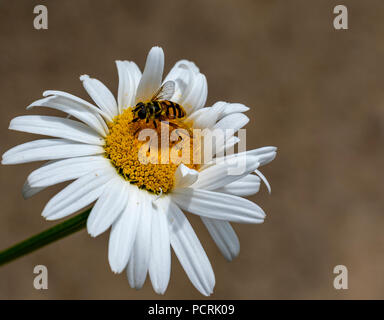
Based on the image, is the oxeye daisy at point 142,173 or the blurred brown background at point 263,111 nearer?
the oxeye daisy at point 142,173

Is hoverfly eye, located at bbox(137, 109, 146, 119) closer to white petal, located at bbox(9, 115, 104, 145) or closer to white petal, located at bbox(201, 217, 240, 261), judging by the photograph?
white petal, located at bbox(9, 115, 104, 145)

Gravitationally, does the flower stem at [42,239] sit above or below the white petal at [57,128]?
below

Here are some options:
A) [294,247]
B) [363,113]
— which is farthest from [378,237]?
[363,113]

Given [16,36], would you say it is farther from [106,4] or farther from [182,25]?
[182,25]

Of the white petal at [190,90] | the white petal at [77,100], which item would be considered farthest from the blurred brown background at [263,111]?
the white petal at [77,100]

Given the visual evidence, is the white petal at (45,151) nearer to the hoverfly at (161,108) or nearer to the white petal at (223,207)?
the hoverfly at (161,108)

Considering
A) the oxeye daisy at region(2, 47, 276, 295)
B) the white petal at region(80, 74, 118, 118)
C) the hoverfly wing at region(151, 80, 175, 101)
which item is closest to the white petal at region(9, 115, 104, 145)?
the oxeye daisy at region(2, 47, 276, 295)

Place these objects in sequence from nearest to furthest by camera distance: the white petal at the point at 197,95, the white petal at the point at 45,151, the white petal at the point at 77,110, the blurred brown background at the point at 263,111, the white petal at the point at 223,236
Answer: the white petal at the point at 45,151 → the white petal at the point at 77,110 → the white petal at the point at 223,236 → the white petal at the point at 197,95 → the blurred brown background at the point at 263,111

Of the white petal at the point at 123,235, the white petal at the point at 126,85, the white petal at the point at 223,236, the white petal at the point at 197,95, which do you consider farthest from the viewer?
the white petal at the point at 197,95
